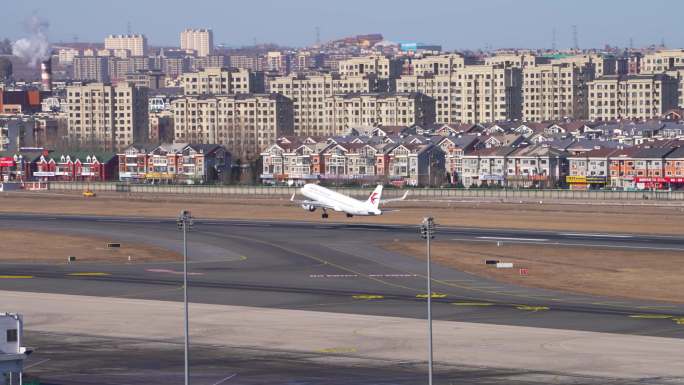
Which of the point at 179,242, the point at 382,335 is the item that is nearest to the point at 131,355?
the point at 382,335

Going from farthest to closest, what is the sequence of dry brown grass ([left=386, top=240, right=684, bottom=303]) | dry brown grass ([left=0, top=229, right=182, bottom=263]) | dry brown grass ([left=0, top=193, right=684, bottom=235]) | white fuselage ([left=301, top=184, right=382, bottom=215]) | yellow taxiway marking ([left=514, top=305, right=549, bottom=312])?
dry brown grass ([left=0, top=193, right=684, bottom=235]) < white fuselage ([left=301, top=184, right=382, bottom=215]) < dry brown grass ([left=0, top=229, right=182, bottom=263]) < dry brown grass ([left=386, top=240, right=684, bottom=303]) < yellow taxiway marking ([left=514, top=305, right=549, bottom=312])

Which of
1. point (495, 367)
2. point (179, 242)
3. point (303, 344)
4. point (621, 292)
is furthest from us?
point (179, 242)

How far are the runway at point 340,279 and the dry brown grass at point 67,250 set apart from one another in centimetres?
320

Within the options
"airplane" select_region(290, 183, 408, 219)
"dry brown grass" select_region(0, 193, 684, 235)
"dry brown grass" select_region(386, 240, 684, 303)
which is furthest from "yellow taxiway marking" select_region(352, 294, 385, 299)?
"dry brown grass" select_region(0, 193, 684, 235)

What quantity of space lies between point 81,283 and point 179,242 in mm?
31968

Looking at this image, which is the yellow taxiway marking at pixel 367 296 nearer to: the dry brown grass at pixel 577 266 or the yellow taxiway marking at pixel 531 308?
the yellow taxiway marking at pixel 531 308

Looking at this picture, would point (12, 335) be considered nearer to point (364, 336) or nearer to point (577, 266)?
point (364, 336)

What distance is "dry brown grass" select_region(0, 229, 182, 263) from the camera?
387 ft

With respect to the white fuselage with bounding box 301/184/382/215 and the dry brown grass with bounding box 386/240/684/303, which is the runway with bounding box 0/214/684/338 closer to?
the white fuselage with bounding box 301/184/382/215

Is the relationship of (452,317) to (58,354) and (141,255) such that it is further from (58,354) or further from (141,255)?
(141,255)

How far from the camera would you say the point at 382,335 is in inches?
2970

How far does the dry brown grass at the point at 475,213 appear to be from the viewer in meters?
153

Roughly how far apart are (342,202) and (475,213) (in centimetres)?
2642

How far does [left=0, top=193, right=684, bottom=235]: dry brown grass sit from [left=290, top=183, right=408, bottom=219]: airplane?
2.01 meters
